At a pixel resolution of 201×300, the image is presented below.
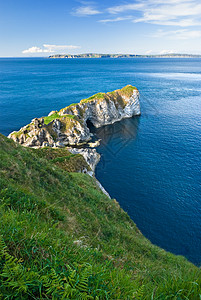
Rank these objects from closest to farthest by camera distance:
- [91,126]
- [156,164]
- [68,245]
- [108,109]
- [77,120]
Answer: [68,245] < [156,164] < [77,120] < [91,126] < [108,109]

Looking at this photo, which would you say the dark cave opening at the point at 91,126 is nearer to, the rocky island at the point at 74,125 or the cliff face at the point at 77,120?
the rocky island at the point at 74,125

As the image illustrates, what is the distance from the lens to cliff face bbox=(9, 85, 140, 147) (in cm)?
6531

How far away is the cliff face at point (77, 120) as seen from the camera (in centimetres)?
6531

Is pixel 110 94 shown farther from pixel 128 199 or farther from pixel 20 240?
pixel 20 240

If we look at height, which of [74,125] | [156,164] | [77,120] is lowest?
[156,164]

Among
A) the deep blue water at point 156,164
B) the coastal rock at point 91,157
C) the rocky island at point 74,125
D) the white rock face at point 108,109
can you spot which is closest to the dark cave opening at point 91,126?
the rocky island at point 74,125

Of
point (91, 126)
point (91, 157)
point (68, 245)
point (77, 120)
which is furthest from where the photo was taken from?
point (91, 126)

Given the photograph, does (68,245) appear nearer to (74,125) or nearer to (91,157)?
(91,157)

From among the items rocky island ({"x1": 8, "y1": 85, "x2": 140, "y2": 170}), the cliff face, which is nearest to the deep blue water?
rocky island ({"x1": 8, "y1": 85, "x2": 140, "y2": 170})

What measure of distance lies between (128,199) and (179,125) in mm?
50978

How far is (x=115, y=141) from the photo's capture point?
7125cm

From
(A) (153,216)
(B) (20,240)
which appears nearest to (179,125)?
(A) (153,216)

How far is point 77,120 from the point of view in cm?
7219

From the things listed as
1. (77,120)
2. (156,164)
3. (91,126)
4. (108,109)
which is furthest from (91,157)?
(108,109)
